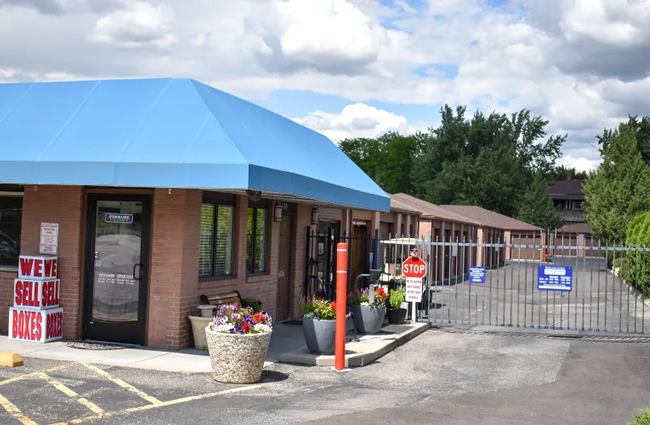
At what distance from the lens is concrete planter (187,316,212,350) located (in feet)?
35.5

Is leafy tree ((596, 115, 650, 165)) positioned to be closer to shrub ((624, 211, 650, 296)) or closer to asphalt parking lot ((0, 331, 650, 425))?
shrub ((624, 211, 650, 296))

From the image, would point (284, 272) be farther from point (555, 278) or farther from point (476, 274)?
point (555, 278)

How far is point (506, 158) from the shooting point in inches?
3100

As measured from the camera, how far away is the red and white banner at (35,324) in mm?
10984

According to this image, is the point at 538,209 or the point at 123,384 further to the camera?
the point at 538,209

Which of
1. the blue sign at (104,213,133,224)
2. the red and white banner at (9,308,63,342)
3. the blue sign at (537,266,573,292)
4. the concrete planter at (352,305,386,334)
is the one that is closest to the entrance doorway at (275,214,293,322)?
the concrete planter at (352,305,386,334)

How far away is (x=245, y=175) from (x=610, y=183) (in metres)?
42.0

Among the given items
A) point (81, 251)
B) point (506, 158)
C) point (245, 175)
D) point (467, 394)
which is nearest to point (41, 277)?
point (81, 251)

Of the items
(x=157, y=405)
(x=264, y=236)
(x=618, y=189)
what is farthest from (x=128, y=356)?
(x=618, y=189)

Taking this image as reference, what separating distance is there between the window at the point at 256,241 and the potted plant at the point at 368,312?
2038mm

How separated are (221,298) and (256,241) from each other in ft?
7.35

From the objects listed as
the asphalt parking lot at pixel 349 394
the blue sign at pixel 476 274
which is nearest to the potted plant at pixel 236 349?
the asphalt parking lot at pixel 349 394

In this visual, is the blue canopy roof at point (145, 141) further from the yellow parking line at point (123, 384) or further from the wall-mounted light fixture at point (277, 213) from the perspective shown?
the yellow parking line at point (123, 384)

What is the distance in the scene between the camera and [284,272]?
1546cm
